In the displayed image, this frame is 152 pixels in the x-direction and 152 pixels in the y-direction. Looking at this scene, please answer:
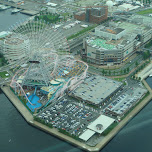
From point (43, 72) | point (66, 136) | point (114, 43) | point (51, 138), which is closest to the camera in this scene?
point (66, 136)

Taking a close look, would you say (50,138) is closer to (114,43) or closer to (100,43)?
(100,43)

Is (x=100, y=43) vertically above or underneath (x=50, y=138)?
above

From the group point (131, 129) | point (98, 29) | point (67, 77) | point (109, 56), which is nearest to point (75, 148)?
point (131, 129)

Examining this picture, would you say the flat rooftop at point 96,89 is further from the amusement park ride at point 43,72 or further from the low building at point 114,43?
the low building at point 114,43

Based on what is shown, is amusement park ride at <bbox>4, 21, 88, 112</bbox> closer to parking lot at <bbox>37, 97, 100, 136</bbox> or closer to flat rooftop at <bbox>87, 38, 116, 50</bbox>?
parking lot at <bbox>37, 97, 100, 136</bbox>

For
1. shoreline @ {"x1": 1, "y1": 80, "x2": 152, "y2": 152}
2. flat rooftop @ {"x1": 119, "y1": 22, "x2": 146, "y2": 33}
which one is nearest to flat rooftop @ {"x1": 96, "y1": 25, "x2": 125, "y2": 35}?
flat rooftop @ {"x1": 119, "y1": 22, "x2": 146, "y2": 33}

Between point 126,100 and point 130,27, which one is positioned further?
point 130,27

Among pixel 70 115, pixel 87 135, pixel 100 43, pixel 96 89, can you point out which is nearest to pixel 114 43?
pixel 100 43

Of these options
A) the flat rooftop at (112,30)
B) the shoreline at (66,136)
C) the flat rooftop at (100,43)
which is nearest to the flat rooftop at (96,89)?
the shoreline at (66,136)
